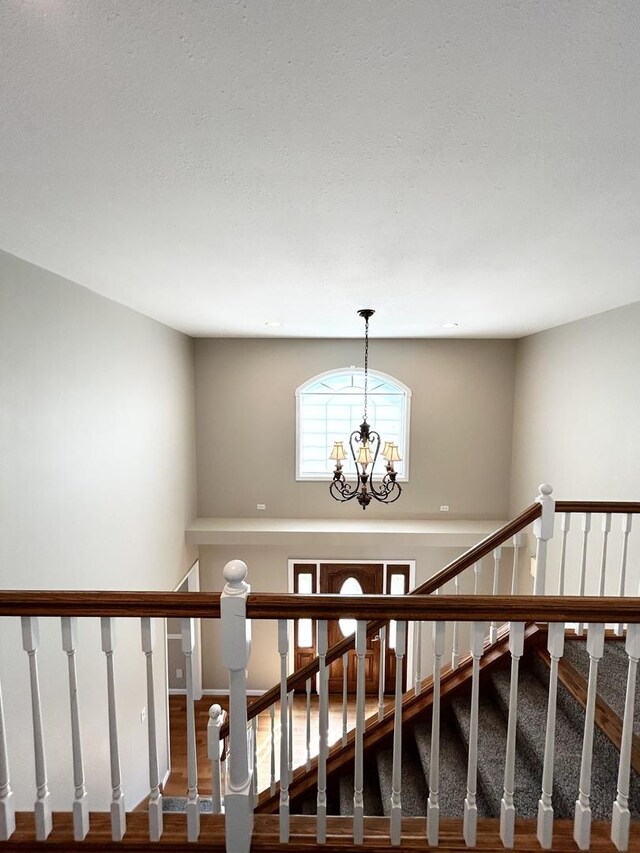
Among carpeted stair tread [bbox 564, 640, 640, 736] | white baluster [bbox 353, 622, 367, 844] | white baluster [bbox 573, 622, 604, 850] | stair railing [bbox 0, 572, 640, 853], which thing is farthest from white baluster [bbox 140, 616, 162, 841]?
carpeted stair tread [bbox 564, 640, 640, 736]

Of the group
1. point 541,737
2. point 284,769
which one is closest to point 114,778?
point 284,769

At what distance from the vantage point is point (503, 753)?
214cm

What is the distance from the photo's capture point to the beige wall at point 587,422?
136 inches

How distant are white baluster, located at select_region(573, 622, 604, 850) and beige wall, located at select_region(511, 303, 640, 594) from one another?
7.99 ft

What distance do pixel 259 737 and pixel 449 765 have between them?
3.56 m

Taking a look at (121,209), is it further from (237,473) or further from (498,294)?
(237,473)

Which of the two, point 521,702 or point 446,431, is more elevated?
point 446,431

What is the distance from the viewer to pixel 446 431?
577 centimetres

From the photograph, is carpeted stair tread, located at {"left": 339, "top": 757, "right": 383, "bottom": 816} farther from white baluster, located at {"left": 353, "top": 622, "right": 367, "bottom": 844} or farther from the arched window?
the arched window

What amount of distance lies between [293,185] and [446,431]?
4.72 metres

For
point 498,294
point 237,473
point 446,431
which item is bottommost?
point 237,473

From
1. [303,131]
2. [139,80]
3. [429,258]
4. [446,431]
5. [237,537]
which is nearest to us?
[139,80]

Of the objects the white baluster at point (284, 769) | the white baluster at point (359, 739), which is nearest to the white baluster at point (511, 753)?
the white baluster at point (359, 739)

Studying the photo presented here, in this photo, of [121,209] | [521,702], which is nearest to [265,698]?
[521,702]
